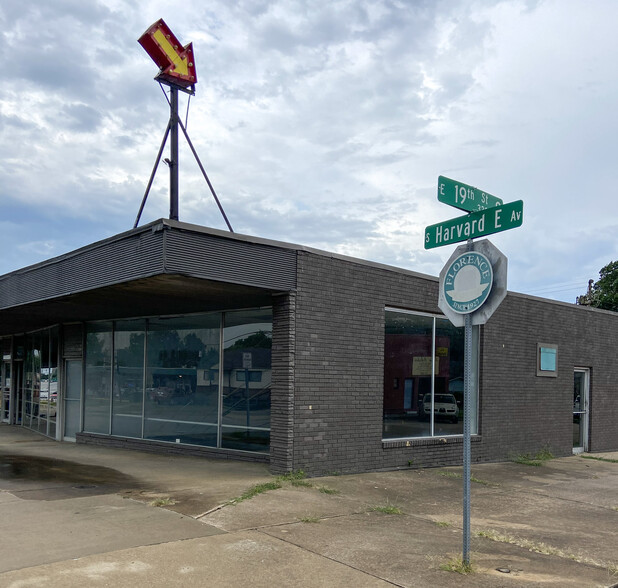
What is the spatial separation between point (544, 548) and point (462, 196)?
3.80 meters

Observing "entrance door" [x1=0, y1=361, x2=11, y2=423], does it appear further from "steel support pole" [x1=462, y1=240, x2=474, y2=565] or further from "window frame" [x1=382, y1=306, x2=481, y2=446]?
"steel support pole" [x1=462, y1=240, x2=474, y2=565]

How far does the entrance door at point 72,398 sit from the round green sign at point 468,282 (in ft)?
41.7

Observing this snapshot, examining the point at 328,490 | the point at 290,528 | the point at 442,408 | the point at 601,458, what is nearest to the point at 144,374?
the point at 442,408

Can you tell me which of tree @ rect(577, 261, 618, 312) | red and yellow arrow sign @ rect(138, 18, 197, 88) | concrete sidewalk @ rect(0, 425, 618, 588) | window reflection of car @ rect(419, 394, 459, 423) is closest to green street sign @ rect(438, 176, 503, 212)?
concrete sidewalk @ rect(0, 425, 618, 588)

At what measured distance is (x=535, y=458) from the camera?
Result: 15016 mm

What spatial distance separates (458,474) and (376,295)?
139 inches

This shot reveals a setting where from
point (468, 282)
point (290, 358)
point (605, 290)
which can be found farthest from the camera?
point (605, 290)

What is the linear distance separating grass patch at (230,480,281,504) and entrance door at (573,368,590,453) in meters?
10.4

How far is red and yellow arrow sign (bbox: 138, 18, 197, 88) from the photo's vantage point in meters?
11.9

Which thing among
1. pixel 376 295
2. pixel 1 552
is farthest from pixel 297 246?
pixel 1 552

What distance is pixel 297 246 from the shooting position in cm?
1052

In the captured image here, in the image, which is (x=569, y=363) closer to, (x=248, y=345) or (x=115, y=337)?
(x=248, y=345)

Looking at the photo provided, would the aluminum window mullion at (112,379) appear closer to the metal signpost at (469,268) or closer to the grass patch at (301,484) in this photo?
the grass patch at (301,484)

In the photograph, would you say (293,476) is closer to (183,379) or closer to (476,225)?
(183,379)
